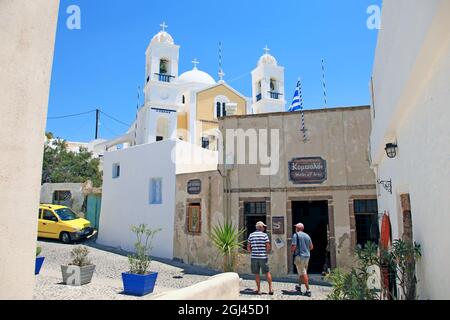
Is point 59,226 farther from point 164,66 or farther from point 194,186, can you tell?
point 164,66

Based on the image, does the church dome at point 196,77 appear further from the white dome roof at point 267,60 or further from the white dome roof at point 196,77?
the white dome roof at point 267,60

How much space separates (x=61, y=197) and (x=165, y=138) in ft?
26.1

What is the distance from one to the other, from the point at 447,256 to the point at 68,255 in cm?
1361

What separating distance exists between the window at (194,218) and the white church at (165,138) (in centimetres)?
96

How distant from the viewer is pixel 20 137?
10.6ft

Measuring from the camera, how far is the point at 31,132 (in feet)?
11.0

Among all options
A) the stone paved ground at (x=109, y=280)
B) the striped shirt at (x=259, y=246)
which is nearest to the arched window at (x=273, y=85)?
the stone paved ground at (x=109, y=280)

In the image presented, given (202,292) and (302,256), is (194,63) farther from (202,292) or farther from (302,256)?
(202,292)

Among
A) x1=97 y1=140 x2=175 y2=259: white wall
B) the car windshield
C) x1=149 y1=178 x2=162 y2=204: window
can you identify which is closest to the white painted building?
x1=97 y1=140 x2=175 y2=259: white wall

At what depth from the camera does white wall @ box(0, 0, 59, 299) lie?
3.11 m

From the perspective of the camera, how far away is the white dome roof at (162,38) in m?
25.2

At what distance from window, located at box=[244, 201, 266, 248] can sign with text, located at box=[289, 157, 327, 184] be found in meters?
1.47
